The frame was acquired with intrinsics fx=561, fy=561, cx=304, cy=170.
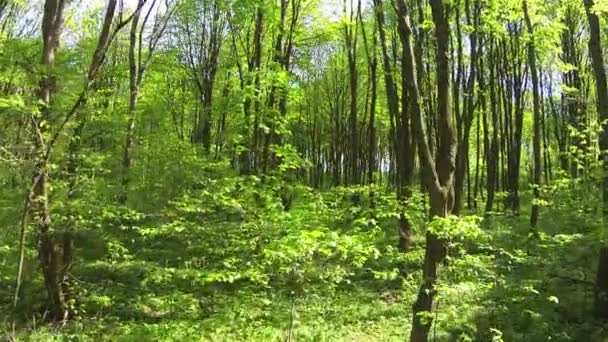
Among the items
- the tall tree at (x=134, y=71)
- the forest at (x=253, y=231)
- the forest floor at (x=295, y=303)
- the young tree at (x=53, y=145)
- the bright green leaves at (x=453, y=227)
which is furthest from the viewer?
the tall tree at (x=134, y=71)

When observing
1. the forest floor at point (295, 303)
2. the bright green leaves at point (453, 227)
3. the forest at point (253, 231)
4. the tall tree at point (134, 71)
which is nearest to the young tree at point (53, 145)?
the forest at point (253, 231)

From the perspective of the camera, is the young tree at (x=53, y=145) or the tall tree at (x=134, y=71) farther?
the tall tree at (x=134, y=71)

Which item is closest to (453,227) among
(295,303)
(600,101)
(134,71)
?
(295,303)

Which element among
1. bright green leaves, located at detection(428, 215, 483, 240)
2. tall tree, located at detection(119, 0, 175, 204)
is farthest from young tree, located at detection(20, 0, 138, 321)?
bright green leaves, located at detection(428, 215, 483, 240)

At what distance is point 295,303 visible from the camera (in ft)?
32.9

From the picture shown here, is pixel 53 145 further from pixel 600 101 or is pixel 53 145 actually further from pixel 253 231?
pixel 600 101

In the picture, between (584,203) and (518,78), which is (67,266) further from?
(518,78)

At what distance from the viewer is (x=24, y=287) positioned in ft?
37.6

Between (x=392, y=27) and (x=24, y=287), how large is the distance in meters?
14.3

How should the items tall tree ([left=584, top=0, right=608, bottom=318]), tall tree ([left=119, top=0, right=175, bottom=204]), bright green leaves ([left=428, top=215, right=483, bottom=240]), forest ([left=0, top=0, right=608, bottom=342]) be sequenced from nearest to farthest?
bright green leaves ([left=428, top=215, right=483, bottom=240]) → forest ([left=0, top=0, right=608, bottom=342]) → tall tree ([left=584, top=0, right=608, bottom=318]) → tall tree ([left=119, top=0, right=175, bottom=204])

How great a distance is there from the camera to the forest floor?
988 cm

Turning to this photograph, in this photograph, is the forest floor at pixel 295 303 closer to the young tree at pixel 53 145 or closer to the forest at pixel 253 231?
the forest at pixel 253 231

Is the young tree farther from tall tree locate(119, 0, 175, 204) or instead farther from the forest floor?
tall tree locate(119, 0, 175, 204)

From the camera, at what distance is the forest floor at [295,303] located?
32.4 feet
